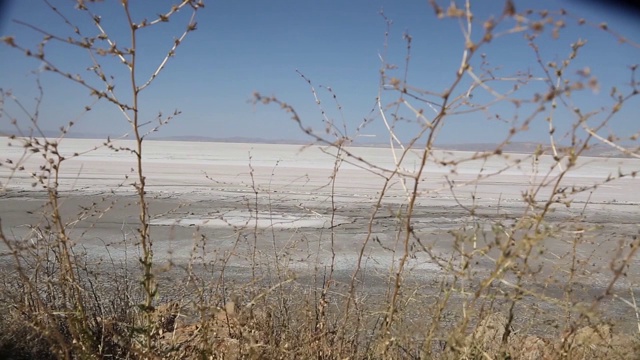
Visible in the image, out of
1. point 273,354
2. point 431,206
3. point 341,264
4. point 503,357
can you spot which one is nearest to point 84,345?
point 273,354

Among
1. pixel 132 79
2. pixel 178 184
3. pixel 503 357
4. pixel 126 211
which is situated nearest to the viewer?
pixel 132 79

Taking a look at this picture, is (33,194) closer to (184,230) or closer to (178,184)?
(178,184)

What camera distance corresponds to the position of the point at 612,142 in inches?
63.0

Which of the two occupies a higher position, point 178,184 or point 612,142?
point 612,142

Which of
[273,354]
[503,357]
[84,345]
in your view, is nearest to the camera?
[503,357]

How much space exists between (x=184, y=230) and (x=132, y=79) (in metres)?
6.48

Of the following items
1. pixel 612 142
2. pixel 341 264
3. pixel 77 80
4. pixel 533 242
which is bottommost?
pixel 341 264

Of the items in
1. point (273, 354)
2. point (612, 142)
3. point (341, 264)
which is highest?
point (612, 142)

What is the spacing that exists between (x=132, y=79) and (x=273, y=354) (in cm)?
144

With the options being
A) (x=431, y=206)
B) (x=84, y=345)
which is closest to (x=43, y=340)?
(x=84, y=345)

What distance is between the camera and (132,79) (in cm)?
170

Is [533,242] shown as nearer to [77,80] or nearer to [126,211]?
[77,80]

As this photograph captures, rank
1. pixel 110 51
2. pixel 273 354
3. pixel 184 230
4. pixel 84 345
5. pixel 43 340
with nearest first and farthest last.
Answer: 1. pixel 110 51
2. pixel 84 345
3. pixel 273 354
4. pixel 43 340
5. pixel 184 230

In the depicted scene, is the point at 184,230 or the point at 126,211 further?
the point at 126,211
